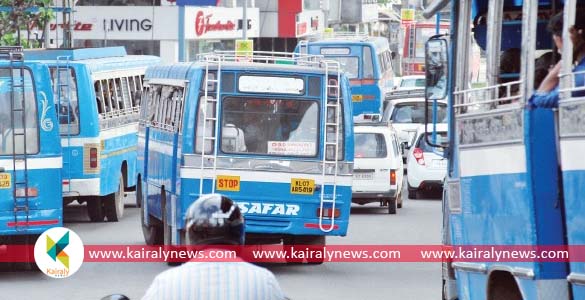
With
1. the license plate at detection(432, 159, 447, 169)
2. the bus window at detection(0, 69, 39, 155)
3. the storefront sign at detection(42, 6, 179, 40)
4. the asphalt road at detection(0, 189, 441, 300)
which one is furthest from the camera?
the storefront sign at detection(42, 6, 179, 40)

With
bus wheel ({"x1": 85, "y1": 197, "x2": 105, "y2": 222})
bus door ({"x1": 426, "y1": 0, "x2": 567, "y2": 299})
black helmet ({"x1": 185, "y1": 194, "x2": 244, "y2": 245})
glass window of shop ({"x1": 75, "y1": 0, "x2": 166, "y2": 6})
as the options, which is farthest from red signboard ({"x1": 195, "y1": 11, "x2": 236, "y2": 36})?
black helmet ({"x1": 185, "y1": 194, "x2": 244, "y2": 245})

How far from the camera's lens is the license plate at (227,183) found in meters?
19.1

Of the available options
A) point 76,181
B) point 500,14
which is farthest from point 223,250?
point 76,181

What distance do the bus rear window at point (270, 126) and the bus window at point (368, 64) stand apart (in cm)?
3033

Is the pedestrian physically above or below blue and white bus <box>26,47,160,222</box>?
above

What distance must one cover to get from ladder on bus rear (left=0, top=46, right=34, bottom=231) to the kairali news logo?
0.38 metres

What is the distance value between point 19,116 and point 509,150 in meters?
10.8

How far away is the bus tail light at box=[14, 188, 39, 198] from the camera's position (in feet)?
60.7

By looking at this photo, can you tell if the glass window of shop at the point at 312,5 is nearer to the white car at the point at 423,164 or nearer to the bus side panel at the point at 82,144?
the white car at the point at 423,164

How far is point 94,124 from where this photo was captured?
25.9m

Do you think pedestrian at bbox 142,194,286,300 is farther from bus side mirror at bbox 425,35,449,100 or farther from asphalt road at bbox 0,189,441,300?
Result: asphalt road at bbox 0,189,441,300

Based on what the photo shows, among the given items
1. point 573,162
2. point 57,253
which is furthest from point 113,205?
point 573,162

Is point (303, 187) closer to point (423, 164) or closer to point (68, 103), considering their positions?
point (68, 103)

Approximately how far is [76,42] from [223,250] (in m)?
50.9
